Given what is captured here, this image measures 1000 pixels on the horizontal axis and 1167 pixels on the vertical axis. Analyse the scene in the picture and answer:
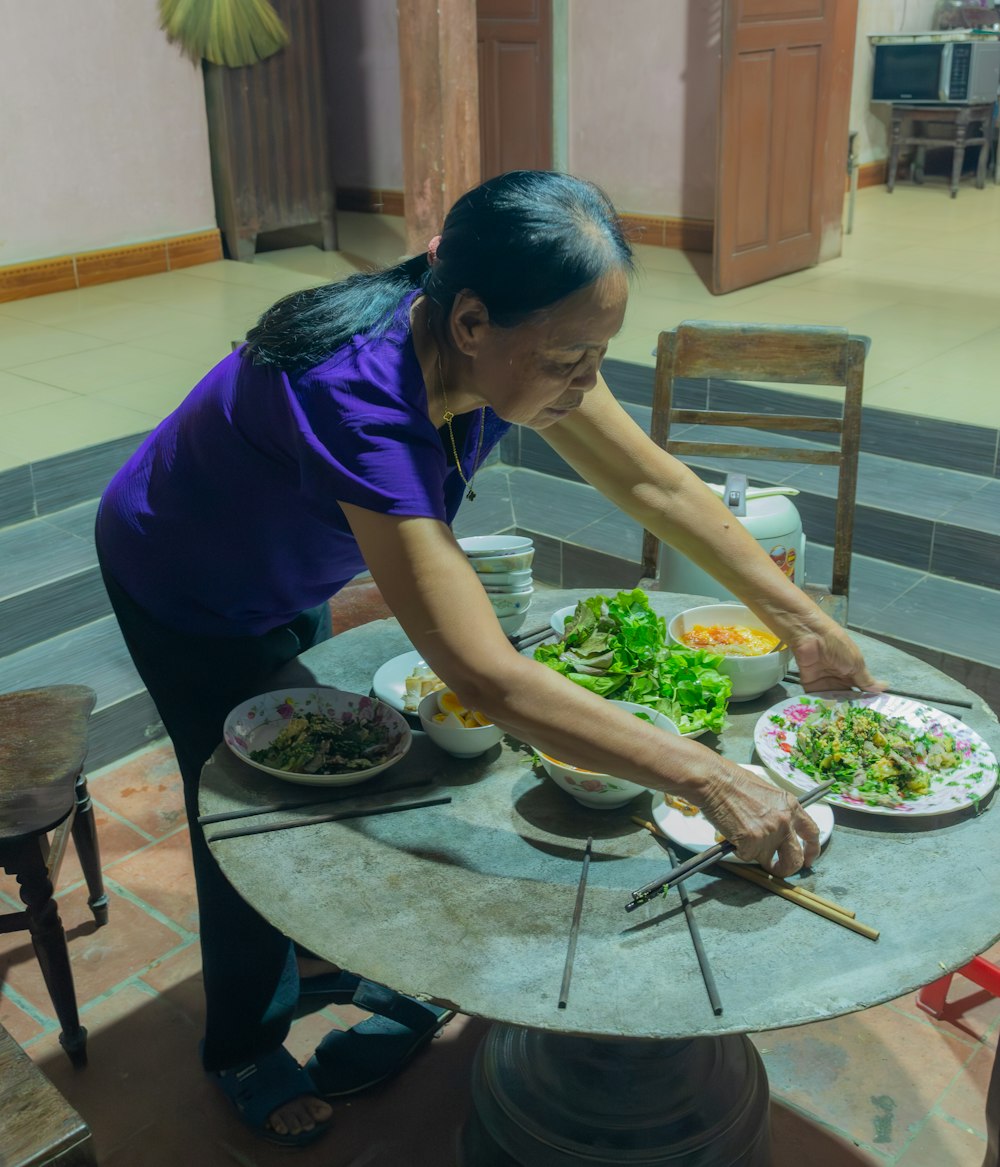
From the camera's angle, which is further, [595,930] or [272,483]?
[272,483]

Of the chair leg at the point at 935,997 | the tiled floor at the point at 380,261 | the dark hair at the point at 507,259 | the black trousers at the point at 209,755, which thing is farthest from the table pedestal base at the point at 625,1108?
the tiled floor at the point at 380,261

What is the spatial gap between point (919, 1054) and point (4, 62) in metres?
5.85

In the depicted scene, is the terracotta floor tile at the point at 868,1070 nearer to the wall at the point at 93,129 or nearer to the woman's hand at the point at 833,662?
the woman's hand at the point at 833,662

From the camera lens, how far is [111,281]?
6.78 metres

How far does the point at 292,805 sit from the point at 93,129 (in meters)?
5.68

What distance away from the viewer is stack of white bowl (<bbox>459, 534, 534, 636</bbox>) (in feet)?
6.65

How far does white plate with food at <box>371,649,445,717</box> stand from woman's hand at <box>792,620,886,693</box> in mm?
585

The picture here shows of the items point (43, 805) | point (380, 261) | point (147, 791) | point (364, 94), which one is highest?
point (364, 94)

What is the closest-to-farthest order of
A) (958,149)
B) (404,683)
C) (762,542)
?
(404,683) < (762,542) < (958,149)

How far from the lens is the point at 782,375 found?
9.80 feet

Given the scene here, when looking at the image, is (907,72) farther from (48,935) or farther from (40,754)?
(48,935)

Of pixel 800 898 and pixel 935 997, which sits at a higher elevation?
pixel 800 898

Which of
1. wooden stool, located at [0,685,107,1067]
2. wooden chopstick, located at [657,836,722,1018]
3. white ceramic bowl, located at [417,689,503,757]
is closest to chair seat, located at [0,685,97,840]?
wooden stool, located at [0,685,107,1067]

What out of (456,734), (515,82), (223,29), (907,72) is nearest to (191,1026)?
(456,734)
